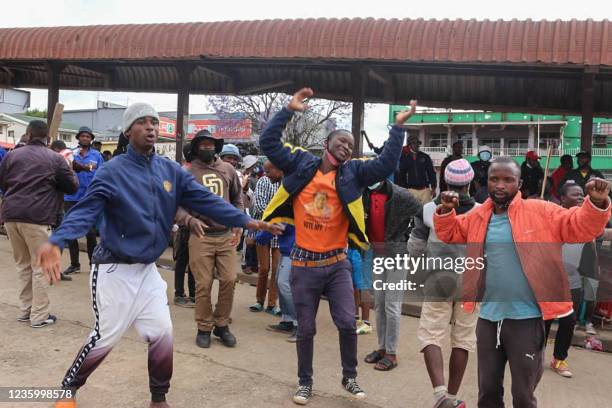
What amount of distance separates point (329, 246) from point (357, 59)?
4.14 metres

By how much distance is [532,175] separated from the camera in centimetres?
912

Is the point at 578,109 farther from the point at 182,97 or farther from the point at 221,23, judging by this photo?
the point at 182,97

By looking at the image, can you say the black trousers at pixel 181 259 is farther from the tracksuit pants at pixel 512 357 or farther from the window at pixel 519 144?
the window at pixel 519 144

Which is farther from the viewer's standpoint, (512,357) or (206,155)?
(206,155)

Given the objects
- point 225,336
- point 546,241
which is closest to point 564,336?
point 546,241

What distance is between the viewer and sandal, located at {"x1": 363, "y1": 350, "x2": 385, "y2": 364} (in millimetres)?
4863

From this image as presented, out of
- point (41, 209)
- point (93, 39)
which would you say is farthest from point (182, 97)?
point (41, 209)

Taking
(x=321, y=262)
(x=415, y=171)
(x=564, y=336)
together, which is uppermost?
(x=415, y=171)

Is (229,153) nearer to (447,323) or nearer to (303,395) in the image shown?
(303,395)

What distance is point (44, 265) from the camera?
2.88 metres

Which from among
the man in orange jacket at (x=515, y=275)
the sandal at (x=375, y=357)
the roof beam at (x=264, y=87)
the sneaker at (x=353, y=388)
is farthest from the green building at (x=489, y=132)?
the man in orange jacket at (x=515, y=275)

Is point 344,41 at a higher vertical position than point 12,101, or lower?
lower

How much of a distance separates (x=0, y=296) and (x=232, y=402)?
4.20 m

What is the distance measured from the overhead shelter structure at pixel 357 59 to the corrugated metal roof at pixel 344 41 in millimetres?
14
